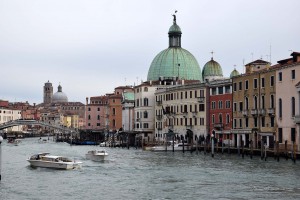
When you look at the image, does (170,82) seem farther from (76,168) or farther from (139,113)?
(76,168)

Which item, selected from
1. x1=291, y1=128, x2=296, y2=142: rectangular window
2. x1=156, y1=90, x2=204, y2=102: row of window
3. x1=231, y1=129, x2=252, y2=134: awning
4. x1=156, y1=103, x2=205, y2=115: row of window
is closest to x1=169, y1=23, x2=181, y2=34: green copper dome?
x1=156, y1=90, x2=204, y2=102: row of window

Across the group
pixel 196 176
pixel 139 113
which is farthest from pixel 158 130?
pixel 196 176

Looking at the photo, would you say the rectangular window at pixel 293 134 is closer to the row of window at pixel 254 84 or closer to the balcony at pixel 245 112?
the row of window at pixel 254 84

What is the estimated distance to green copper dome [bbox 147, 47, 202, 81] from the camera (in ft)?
245

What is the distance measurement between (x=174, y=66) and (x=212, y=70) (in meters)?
4.58

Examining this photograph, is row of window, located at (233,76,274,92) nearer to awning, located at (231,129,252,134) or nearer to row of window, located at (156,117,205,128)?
awning, located at (231,129,252,134)

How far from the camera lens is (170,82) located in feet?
240

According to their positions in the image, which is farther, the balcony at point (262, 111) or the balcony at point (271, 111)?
the balcony at point (262, 111)

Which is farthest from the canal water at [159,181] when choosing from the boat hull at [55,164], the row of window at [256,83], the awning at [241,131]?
the awning at [241,131]

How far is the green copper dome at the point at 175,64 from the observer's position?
74.7m

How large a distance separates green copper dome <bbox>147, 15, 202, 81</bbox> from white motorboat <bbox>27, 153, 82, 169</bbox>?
37.2 metres

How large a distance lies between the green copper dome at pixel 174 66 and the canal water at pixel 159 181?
33.9m

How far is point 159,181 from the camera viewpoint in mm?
30094

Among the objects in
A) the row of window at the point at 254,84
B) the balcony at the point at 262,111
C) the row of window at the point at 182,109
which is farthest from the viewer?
the row of window at the point at 182,109
